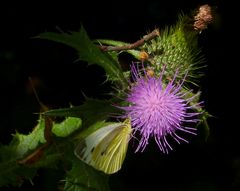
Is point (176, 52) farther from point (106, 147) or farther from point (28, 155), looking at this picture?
point (28, 155)

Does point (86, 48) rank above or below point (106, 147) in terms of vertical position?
above

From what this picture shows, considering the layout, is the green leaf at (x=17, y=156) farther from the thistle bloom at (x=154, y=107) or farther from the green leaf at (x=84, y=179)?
the thistle bloom at (x=154, y=107)

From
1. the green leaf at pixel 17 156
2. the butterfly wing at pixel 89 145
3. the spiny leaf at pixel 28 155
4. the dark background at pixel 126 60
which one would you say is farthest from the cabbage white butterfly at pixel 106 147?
the dark background at pixel 126 60

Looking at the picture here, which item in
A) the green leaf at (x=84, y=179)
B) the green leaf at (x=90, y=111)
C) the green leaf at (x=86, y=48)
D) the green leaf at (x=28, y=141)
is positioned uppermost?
the green leaf at (x=86, y=48)

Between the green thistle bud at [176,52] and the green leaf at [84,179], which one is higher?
the green thistle bud at [176,52]

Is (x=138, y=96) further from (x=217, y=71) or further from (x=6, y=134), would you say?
(x=217, y=71)

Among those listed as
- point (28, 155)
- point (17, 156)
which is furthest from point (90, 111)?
point (17, 156)
